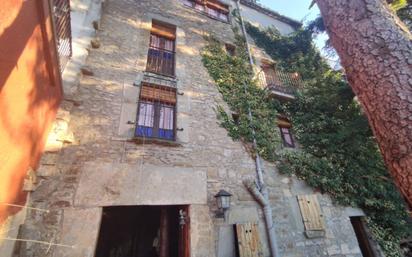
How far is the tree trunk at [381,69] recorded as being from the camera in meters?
1.50

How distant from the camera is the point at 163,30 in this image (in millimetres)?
7410

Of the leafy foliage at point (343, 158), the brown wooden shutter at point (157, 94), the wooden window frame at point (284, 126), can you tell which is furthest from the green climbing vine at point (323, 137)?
the brown wooden shutter at point (157, 94)

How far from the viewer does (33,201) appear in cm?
354

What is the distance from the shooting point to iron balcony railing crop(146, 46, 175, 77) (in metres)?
6.34

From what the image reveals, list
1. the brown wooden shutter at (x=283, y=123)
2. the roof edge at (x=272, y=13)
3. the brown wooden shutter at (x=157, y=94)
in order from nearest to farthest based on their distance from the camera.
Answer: the brown wooden shutter at (x=157, y=94) → the brown wooden shutter at (x=283, y=123) → the roof edge at (x=272, y=13)

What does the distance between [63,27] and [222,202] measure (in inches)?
179

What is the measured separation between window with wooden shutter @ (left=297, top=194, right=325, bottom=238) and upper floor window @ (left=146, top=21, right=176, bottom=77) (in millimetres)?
4799

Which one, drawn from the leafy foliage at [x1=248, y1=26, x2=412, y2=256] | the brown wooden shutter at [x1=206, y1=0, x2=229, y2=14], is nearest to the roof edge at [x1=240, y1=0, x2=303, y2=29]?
the brown wooden shutter at [x1=206, y1=0, x2=229, y2=14]

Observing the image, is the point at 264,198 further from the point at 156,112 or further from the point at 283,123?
the point at 156,112

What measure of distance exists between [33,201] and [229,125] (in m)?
4.29

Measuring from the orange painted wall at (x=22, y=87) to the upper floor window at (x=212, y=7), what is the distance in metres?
6.79

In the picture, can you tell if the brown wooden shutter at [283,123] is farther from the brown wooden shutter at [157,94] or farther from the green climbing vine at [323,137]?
the brown wooden shutter at [157,94]

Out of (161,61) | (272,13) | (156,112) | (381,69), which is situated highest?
(272,13)

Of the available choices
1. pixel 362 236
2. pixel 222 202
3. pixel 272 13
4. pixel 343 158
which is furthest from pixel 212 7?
pixel 362 236
